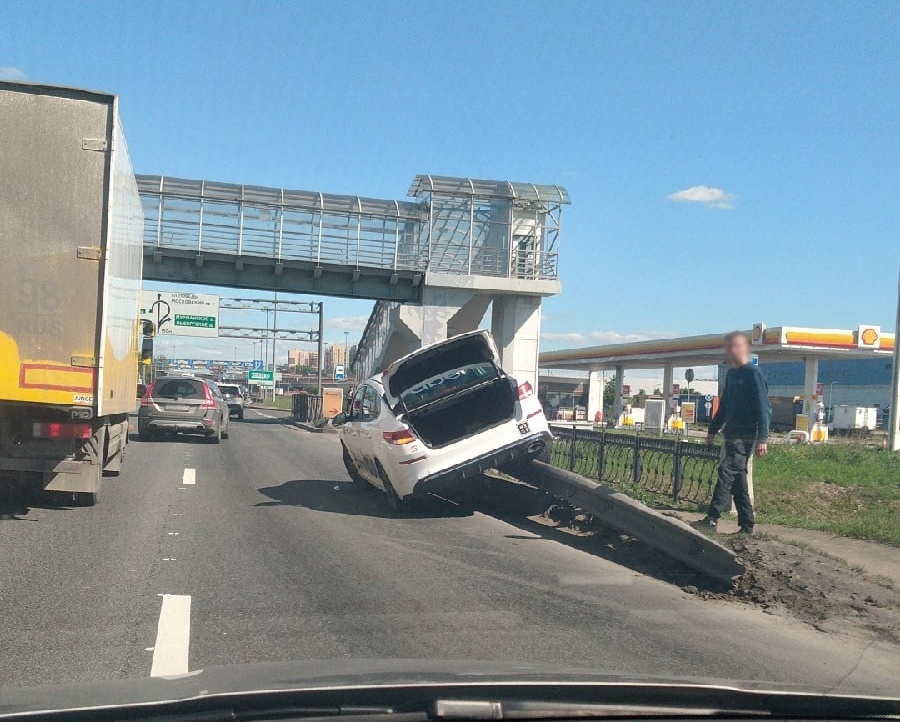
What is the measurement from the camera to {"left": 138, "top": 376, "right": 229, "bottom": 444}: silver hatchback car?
22.5 metres

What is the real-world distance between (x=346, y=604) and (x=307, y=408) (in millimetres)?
37916

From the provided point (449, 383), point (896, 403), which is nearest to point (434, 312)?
point (896, 403)

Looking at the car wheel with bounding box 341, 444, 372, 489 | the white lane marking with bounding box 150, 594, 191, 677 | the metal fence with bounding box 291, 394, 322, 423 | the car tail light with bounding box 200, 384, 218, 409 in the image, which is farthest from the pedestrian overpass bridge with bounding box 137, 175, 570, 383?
the white lane marking with bounding box 150, 594, 191, 677

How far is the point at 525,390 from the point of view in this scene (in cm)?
1140

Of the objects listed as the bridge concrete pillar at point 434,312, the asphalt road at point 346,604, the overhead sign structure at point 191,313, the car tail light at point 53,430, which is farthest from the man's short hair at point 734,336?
the overhead sign structure at point 191,313

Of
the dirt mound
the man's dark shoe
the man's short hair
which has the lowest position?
the dirt mound

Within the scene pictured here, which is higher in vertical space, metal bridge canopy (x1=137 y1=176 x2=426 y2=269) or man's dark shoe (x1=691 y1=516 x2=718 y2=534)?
metal bridge canopy (x1=137 y1=176 x2=426 y2=269)

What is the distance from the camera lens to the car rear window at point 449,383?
37.7 feet

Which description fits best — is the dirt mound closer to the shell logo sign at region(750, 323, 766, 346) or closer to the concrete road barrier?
the concrete road barrier

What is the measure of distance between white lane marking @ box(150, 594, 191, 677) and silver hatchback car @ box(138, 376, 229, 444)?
644 inches

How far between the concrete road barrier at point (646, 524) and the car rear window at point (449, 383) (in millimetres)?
1338

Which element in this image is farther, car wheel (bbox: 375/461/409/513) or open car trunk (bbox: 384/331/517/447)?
open car trunk (bbox: 384/331/517/447)

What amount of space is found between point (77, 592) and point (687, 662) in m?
4.36

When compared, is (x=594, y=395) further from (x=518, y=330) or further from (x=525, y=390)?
(x=525, y=390)
